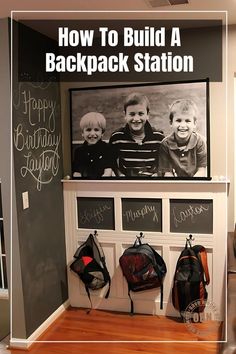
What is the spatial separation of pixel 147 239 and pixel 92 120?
1.06 meters

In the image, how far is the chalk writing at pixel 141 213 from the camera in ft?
9.95

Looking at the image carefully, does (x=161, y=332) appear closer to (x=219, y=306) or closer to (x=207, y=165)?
(x=219, y=306)

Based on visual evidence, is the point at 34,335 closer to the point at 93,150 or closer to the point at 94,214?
the point at 94,214

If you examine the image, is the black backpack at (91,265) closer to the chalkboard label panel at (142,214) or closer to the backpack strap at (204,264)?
the chalkboard label panel at (142,214)

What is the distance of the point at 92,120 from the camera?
309 cm

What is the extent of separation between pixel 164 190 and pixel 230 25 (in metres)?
1.30

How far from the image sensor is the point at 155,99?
2945mm

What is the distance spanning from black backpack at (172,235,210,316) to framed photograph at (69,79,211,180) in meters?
0.59

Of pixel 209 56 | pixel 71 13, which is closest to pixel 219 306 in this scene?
pixel 209 56

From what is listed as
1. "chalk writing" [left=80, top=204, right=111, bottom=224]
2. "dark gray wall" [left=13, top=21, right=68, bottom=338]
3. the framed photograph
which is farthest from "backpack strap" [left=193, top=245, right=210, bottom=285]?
"dark gray wall" [left=13, top=21, right=68, bottom=338]

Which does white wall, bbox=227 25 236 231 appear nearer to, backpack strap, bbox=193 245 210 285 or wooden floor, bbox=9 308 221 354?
backpack strap, bbox=193 245 210 285

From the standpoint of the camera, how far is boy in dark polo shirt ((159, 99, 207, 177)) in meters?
2.88

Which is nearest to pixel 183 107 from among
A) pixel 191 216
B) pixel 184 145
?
pixel 184 145

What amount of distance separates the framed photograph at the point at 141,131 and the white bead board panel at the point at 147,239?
0.32 ft
